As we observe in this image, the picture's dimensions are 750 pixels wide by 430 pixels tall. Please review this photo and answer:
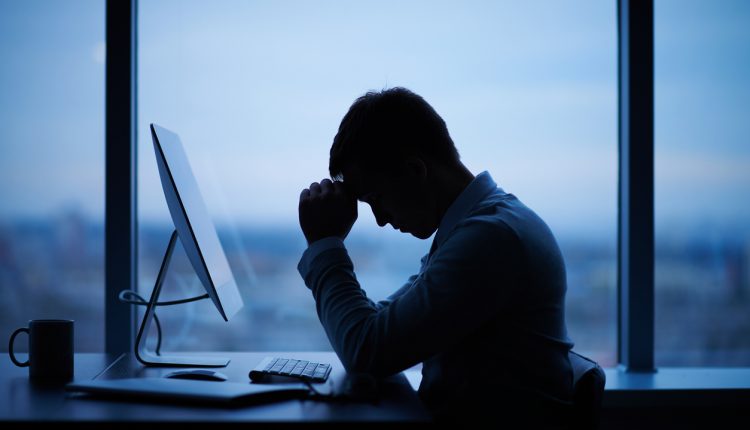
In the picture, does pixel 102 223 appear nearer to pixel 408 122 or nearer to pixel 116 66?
pixel 116 66

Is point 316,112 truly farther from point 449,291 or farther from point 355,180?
point 449,291

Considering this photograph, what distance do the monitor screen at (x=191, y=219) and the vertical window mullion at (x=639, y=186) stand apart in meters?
1.47

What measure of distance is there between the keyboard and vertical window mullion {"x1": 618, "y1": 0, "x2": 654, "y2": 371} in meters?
1.38

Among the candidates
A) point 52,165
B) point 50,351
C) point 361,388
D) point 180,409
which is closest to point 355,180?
point 361,388

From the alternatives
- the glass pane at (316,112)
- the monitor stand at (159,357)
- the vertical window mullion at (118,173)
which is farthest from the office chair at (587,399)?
the vertical window mullion at (118,173)

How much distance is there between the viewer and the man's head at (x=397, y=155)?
1.33 metres

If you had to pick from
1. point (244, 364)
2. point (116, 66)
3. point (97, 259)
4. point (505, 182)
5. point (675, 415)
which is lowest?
point (675, 415)

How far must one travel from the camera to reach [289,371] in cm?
129

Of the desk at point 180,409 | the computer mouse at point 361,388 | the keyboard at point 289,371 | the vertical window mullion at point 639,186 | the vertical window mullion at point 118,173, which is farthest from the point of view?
the vertical window mullion at point 639,186

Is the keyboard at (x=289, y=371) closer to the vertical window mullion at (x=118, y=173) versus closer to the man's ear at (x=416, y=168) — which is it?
the man's ear at (x=416, y=168)

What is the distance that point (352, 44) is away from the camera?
225cm

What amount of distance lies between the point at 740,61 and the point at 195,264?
218 cm

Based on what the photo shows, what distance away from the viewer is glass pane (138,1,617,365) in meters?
2.21

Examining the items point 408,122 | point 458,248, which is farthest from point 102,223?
point 458,248
